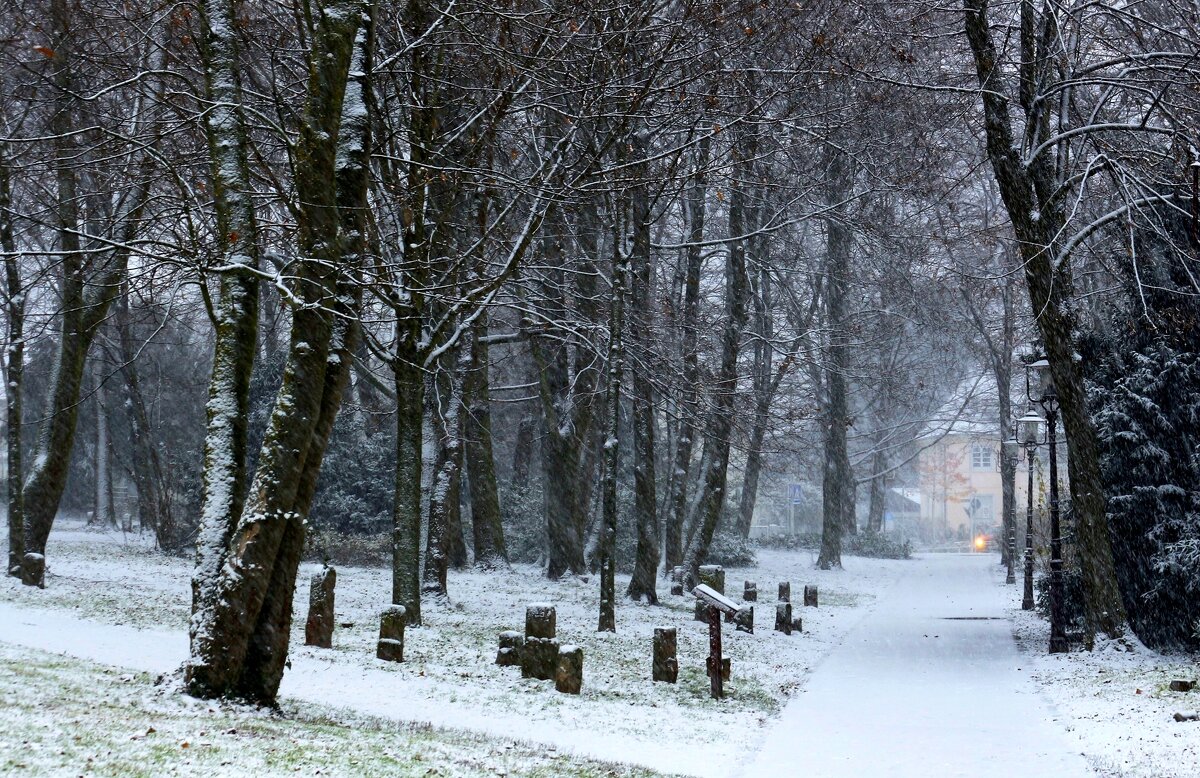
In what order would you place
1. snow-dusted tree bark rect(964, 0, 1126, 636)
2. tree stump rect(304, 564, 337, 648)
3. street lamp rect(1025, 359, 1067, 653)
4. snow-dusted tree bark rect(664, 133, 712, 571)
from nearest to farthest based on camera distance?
tree stump rect(304, 564, 337, 648) → snow-dusted tree bark rect(964, 0, 1126, 636) → street lamp rect(1025, 359, 1067, 653) → snow-dusted tree bark rect(664, 133, 712, 571)

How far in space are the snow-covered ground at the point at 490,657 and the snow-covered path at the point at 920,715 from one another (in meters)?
0.47

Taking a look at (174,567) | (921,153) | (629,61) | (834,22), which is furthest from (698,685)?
(174,567)

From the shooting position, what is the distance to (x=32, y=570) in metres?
17.9

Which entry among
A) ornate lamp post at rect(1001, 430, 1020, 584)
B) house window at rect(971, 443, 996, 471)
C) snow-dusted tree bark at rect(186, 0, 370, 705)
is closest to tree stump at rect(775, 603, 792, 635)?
snow-dusted tree bark at rect(186, 0, 370, 705)

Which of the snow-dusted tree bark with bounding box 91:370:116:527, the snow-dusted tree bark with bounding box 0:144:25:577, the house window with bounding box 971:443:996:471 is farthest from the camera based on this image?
the house window with bounding box 971:443:996:471

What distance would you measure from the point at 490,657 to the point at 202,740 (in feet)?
22.8

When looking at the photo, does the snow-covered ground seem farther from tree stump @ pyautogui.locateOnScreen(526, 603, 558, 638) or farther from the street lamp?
the street lamp

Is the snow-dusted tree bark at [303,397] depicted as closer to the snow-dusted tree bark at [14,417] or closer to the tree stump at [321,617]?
the tree stump at [321,617]

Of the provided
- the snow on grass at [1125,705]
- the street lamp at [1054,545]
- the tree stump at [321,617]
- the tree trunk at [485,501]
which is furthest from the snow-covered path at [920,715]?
the tree trunk at [485,501]

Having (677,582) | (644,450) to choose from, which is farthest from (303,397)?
(677,582)

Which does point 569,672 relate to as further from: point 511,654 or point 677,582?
point 677,582

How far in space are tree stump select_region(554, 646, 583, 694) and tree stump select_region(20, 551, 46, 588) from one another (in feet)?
34.8

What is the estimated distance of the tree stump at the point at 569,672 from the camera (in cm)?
1173

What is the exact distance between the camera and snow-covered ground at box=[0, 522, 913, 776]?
10.1 m
